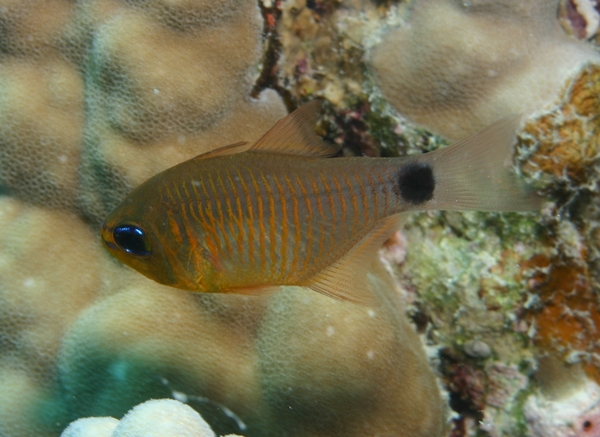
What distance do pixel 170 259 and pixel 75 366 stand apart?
5.21 ft

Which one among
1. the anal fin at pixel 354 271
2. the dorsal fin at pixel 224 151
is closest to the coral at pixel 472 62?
the anal fin at pixel 354 271

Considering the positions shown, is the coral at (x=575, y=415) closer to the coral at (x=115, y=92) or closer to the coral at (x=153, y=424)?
the coral at (x=153, y=424)

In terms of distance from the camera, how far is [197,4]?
3.16m

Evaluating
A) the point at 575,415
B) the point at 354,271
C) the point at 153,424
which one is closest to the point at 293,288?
the point at 354,271

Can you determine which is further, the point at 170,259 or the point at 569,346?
the point at 569,346

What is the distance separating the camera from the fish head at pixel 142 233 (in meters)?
2.18

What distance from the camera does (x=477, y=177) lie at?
2229 mm

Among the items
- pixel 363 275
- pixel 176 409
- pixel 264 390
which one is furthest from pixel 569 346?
pixel 176 409

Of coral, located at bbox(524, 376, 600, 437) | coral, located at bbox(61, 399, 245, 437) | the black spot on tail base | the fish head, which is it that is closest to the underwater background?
coral, located at bbox(524, 376, 600, 437)

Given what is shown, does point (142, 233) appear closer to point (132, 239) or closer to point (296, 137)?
point (132, 239)

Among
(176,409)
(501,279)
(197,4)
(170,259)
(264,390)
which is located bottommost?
(264,390)

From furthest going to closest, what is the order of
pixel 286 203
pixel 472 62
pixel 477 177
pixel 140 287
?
pixel 140 287, pixel 472 62, pixel 477 177, pixel 286 203

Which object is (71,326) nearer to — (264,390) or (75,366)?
(75,366)

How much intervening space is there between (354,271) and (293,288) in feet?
3.09
